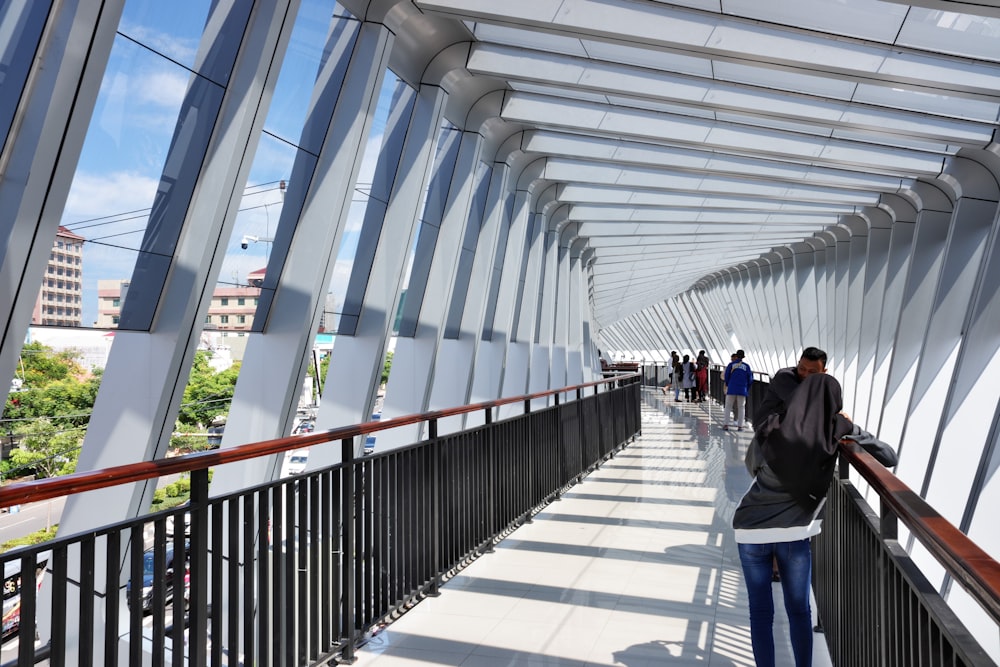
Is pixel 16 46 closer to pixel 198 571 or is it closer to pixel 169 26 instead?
pixel 169 26

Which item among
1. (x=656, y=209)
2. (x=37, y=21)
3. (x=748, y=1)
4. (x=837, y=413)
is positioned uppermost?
(x=656, y=209)

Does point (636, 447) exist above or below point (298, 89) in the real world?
below

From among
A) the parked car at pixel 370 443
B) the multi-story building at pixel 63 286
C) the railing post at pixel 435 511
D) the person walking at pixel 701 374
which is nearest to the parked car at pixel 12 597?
the multi-story building at pixel 63 286

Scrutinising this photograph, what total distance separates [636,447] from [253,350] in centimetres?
816

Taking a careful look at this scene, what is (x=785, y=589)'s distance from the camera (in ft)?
12.3

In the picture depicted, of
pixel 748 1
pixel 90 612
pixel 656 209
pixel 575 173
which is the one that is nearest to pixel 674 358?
pixel 656 209

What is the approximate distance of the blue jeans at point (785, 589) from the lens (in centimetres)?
370

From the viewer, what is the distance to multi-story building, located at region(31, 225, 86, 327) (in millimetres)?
4926

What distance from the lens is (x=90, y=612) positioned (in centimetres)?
246

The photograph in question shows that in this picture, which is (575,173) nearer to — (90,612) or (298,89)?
(298,89)

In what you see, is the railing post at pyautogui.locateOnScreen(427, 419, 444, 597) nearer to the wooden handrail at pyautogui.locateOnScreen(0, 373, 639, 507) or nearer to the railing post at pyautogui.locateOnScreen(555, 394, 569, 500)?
the wooden handrail at pyautogui.locateOnScreen(0, 373, 639, 507)

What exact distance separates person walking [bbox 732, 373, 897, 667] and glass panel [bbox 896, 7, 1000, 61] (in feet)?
15.4

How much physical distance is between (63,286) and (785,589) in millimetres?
4252

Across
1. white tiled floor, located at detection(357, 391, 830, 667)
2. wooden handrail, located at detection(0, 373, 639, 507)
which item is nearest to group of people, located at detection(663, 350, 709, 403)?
white tiled floor, located at detection(357, 391, 830, 667)
